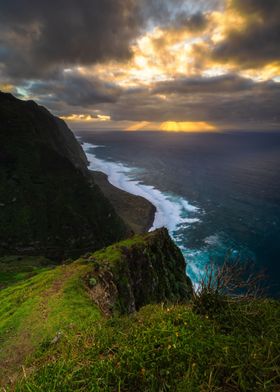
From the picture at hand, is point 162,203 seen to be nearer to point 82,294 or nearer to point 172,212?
point 172,212

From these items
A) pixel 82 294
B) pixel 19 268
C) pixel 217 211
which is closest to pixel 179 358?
pixel 82 294

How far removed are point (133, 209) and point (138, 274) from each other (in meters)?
85.1

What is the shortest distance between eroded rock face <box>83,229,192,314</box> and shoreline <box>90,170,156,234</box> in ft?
185

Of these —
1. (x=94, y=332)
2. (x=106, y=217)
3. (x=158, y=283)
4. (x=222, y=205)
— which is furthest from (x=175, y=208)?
(x=94, y=332)

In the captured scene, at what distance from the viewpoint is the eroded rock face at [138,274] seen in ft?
76.3

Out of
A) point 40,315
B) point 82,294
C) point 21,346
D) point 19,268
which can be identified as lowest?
point 19,268

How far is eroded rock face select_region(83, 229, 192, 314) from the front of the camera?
23.3 metres

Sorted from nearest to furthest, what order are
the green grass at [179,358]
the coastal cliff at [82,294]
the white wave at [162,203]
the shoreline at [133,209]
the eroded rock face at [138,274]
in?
1. the green grass at [179,358]
2. the coastal cliff at [82,294]
3. the eroded rock face at [138,274]
4. the shoreline at [133,209]
5. the white wave at [162,203]

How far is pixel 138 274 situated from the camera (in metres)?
29.7

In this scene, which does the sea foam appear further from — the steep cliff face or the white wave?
the steep cliff face

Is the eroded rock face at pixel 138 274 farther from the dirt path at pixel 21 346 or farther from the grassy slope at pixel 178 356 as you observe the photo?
the grassy slope at pixel 178 356

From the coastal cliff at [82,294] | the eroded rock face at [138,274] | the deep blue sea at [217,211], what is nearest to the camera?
the coastal cliff at [82,294]

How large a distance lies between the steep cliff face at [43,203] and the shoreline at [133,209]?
32.9 ft

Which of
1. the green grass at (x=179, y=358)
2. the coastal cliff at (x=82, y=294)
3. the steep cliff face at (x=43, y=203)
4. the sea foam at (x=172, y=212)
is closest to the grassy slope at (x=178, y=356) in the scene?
the green grass at (x=179, y=358)
